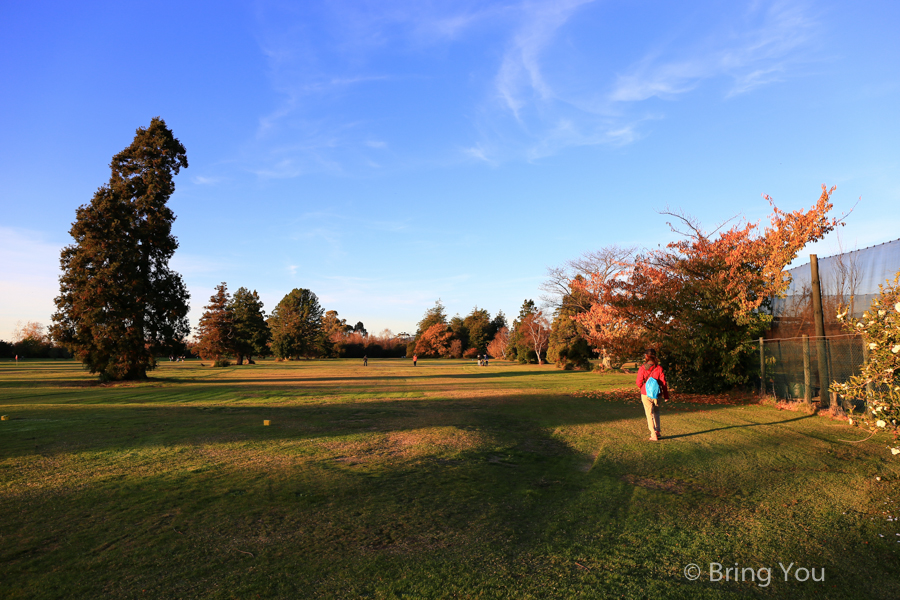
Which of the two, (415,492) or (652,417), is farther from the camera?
(652,417)

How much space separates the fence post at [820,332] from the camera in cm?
1210

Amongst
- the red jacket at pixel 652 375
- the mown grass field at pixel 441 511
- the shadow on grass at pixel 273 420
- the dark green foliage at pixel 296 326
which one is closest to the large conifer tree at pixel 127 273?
the shadow on grass at pixel 273 420

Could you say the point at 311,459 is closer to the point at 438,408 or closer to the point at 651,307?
the point at 438,408

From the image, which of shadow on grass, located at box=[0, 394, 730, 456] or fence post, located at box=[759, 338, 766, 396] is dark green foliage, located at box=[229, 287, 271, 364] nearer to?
shadow on grass, located at box=[0, 394, 730, 456]

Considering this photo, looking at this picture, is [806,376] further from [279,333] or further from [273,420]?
[279,333]

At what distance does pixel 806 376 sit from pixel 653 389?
620cm

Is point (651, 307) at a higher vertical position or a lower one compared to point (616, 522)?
higher

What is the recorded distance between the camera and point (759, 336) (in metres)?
15.8

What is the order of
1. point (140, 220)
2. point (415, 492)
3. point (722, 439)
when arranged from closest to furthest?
point (415, 492) → point (722, 439) → point (140, 220)

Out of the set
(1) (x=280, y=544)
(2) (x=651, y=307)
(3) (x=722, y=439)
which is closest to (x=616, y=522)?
(1) (x=280, y=544)

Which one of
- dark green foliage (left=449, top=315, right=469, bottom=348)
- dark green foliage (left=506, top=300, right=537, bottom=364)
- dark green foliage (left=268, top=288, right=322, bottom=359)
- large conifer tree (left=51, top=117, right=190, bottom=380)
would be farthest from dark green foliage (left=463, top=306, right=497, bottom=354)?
large conifer tree (left=51, top=117, right=190, bottom=380)

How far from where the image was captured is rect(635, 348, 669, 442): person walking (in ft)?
30.8

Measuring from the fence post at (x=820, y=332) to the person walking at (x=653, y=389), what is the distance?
555 centimetres

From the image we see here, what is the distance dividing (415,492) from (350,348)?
88.4 m
